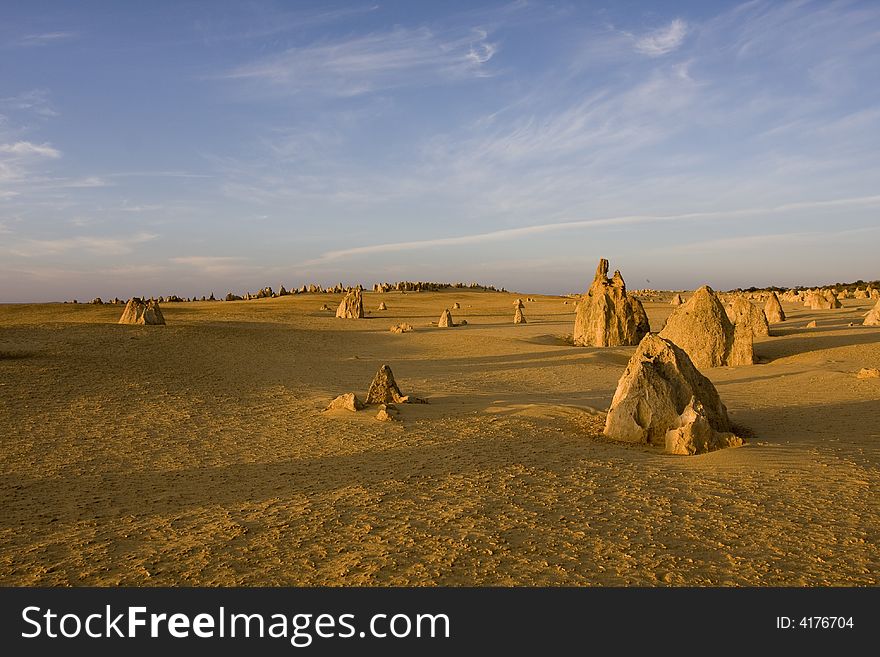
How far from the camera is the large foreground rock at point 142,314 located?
23.0m

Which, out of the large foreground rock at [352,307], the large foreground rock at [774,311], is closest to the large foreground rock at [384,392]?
the large foreground rock at [352,307]

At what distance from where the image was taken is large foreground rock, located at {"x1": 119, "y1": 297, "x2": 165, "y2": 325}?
2297 centimetres

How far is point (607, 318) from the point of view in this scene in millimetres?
22672

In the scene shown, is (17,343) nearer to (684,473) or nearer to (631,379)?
(631,379)

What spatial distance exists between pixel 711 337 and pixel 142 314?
65.4ft

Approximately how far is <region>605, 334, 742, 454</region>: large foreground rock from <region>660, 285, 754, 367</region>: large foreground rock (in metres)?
8.45

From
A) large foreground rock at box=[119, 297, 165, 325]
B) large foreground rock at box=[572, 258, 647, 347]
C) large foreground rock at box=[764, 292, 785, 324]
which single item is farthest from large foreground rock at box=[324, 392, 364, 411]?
large foreground rock at box=[764, 292, 785, 324]

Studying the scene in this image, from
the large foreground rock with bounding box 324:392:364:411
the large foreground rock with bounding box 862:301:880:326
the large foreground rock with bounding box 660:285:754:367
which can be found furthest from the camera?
the large foreground rock with bounding box 862:301:880:326

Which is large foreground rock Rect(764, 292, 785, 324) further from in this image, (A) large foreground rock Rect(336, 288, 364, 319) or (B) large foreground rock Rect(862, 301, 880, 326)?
(A) large foreground rock Rect(336, 288, 364, 319)

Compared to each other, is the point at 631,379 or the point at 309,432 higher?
the point at 631,379
